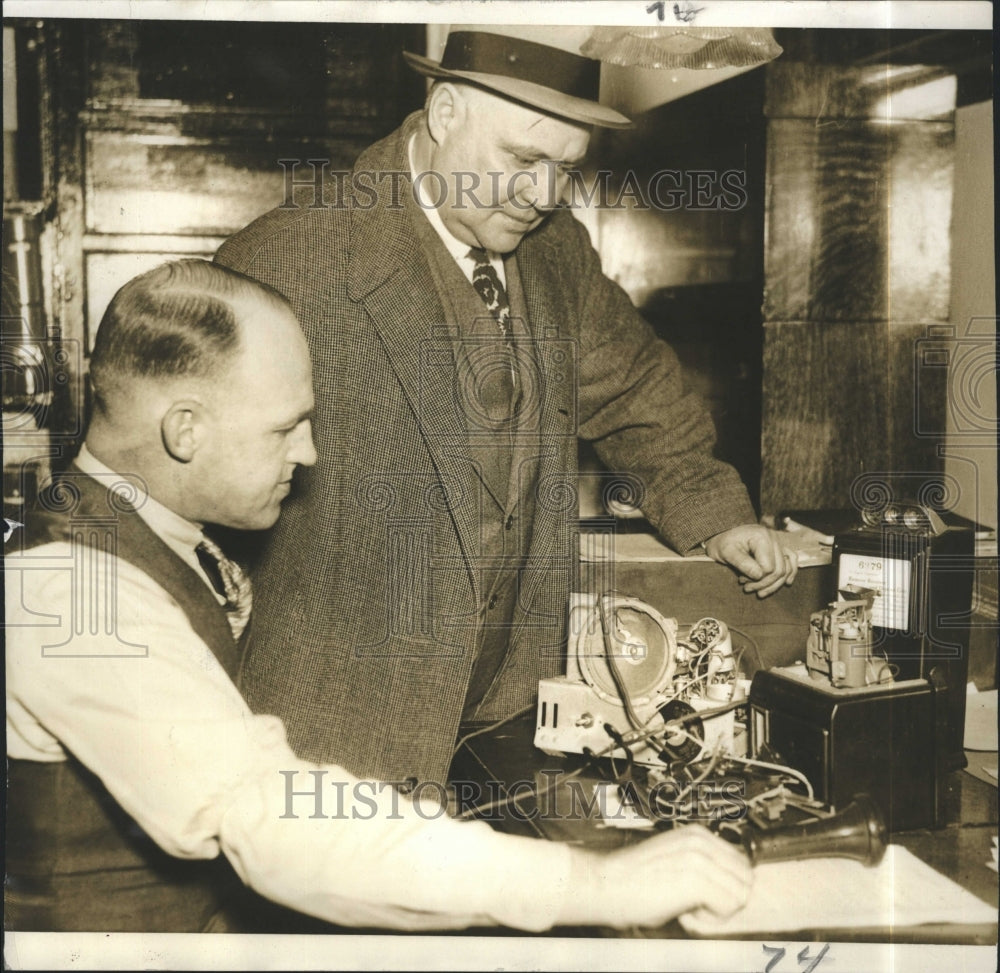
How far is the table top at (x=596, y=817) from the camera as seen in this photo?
1702mm

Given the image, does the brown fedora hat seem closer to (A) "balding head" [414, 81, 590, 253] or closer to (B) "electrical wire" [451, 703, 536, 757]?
(A) "balding head" [414, 81, 590, 253]

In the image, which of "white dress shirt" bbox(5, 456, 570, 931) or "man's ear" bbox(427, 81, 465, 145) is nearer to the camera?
"white dress shirt" bbox(5, 456, 570, 931)

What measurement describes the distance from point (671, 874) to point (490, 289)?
1122mm

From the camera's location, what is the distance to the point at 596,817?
1.71 m

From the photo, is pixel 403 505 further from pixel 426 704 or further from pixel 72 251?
pixel 72 251

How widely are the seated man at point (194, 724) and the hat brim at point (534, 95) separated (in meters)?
0.54

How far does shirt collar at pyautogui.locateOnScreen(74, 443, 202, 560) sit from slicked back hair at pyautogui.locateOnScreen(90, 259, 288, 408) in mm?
118

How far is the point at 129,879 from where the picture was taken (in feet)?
5.91

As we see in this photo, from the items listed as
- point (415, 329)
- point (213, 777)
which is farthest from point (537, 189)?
point (213, 777)

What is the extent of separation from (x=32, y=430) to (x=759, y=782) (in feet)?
4.92

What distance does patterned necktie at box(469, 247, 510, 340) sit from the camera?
193cm

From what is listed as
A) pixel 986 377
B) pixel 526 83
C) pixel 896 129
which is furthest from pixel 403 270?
pixel 986 377

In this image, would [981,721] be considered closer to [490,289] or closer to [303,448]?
[490,289]

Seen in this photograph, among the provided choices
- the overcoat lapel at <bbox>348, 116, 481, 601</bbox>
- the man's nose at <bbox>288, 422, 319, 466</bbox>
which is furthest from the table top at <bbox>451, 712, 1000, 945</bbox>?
the man's nose at <bbox>288, 422, 319, 466</bbox>
